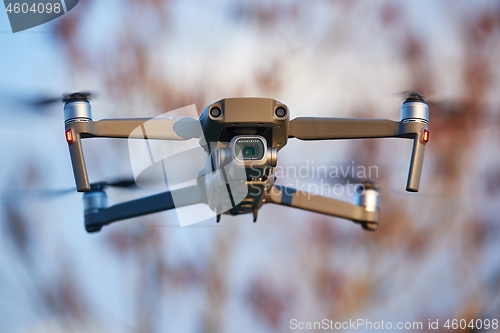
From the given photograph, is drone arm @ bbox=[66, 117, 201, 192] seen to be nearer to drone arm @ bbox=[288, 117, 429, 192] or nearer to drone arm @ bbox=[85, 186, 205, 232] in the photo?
drone arm @ bbox=[288, 117, 429, 192]

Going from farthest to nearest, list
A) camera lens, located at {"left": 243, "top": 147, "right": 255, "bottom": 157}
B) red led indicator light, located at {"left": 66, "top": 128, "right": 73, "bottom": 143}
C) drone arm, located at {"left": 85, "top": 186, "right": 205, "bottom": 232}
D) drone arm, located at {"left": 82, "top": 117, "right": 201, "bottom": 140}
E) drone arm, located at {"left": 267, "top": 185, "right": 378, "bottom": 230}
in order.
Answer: drone arm, located at {"left": 267, "top": 185, "right": 378, "bottom": 230}, drone arm, located at {"left": 85, "top": 186, "right": 205, "bottom": 232}, red led indicator light, located at {"left": 66, "top": 128, "right": 73, "bottom": 143}, drone arm, located at {"left": 82, "top": 117, "right": 201, "bottom": 140}, camera lens, located at {"left": 243, "top": 147, "right": 255, "bottom": 157}

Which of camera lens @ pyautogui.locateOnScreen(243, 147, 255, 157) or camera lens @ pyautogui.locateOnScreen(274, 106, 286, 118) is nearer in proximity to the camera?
camera lens @ pyautogui.locateOnScreen(274, 106, 286, 118)

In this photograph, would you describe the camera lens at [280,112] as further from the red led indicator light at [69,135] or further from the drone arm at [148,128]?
the red led indicator light at [69,135]

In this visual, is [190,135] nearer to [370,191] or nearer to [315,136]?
[315,136]

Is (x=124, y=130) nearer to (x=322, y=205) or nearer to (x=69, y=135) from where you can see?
(x=69, y=135)

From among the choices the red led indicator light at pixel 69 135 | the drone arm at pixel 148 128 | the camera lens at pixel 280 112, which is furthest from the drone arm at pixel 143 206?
the camera lens at pixel 280 112

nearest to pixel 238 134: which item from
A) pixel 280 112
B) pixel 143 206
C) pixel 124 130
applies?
pixel 280 112

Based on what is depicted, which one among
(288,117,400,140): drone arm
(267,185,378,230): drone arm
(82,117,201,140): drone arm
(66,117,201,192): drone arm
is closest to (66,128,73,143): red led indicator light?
(66,117,201,192): drone arm

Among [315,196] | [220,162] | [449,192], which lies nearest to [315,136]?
[220,162]
